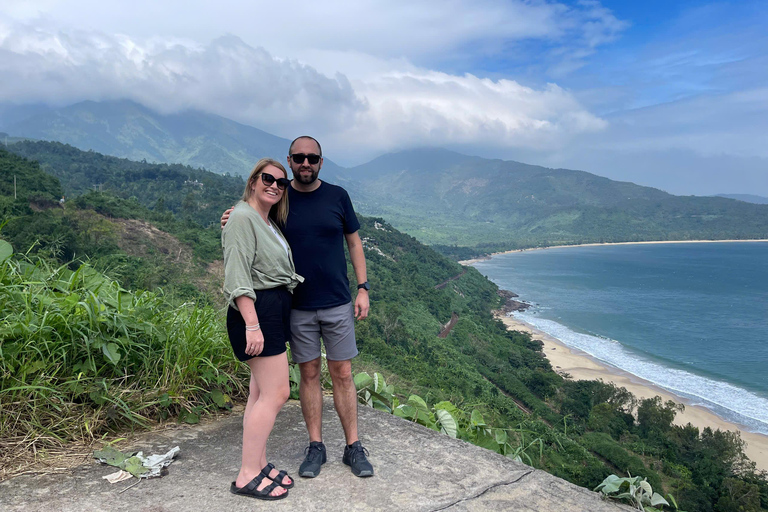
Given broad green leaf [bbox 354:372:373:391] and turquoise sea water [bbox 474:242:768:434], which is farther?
turquoise sea water [bbox 474:242:768:434]

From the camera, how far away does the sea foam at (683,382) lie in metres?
25.3

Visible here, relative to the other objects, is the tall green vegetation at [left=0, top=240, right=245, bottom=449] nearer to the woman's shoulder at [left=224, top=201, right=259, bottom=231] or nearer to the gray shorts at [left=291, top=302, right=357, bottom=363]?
the gray shorts at [left=291, top=302, right=357, bottom=363]

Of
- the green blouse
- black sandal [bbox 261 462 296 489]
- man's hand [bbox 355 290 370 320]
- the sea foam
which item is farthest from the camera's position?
the sea foam

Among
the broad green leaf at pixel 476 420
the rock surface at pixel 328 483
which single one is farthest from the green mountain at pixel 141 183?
the rock surface at pixel 328 483

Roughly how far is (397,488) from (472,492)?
13.4 inches

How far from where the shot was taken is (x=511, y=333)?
38.7m

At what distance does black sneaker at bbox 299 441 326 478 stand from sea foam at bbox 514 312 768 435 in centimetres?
2849

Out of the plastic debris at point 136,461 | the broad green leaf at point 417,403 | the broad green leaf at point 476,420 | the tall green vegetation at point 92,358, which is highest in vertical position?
the tall green vegetation at point 92,358

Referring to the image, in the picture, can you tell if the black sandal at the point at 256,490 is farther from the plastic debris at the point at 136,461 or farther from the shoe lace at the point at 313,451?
the plastic debris at the point at 136,461

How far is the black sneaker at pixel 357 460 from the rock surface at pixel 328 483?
0.10 feet

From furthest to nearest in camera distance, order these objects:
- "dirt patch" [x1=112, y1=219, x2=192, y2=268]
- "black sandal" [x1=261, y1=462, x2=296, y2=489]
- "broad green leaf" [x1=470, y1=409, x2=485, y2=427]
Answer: "dirt patch" [x1=112, y1=219, x2=192, y2=268], "broad green leaf" [x1=470, y1=409, x2=485, y2=427], "black sandal" [x1=261, y1=462, x2=296, y2=489]

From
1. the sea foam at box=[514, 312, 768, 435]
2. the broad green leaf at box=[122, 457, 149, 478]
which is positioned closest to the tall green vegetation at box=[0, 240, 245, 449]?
the broad green leaf at box=[122, 457, 149, 478]

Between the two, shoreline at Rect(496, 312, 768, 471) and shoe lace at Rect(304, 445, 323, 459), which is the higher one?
shoe lace at Rect(304, 445, 323, 459)

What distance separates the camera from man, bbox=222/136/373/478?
2.31 m
